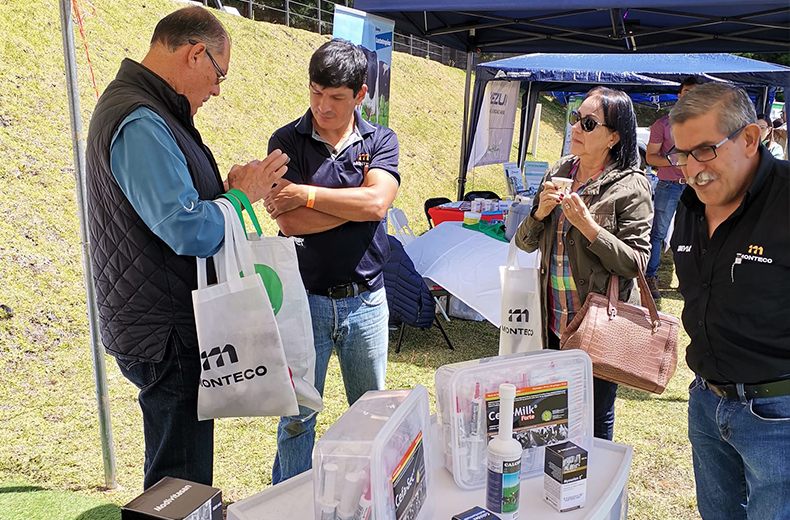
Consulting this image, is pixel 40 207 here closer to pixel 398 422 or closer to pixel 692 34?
pixel 398 422

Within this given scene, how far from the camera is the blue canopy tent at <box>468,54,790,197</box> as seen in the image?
6.27 metres

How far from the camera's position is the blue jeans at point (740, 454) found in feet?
4.70

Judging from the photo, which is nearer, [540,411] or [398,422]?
[398,422]

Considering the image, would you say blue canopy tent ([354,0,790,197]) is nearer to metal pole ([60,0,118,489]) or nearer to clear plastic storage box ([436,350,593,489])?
metal pole ([60,0,118,489])

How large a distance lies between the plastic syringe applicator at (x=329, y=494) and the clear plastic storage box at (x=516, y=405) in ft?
1.26

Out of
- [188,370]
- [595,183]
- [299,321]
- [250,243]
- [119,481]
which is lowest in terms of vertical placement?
[119,481]

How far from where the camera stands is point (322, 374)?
7.15ft

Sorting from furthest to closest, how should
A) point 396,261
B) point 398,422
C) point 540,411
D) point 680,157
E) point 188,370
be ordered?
point 396,261 → point 188,370 → point 680,157 → point 540,411 → point 398,422

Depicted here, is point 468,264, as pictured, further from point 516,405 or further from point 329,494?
point 329,494

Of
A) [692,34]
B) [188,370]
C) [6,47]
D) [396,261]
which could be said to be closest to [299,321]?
[188,370]

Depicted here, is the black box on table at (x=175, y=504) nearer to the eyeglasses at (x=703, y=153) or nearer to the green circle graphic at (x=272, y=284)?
the green circle graphic at (x=272, y=284)

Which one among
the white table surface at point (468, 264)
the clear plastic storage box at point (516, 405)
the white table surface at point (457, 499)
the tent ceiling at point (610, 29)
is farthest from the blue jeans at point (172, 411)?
the tent ceiling at point (610, 29)

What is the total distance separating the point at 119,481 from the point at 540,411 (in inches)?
86.1

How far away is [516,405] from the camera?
1.34 m
